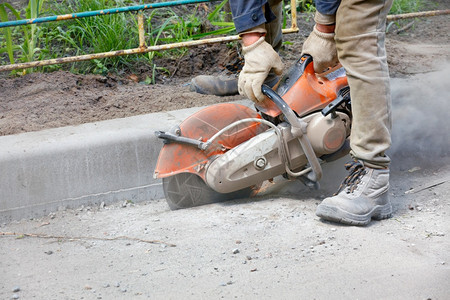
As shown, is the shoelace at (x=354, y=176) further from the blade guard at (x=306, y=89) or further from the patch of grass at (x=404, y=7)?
the patch of grass at (x=404, y=7)

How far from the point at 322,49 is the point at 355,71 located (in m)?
0.27

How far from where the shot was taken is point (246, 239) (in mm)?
2973

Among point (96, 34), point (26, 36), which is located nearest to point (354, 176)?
point (96, 34)

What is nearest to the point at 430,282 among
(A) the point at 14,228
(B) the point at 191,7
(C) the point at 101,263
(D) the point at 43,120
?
(C) the point at 101,263

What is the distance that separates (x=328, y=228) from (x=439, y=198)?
2.42 feet

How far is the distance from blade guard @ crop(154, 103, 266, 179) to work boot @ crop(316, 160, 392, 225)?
54cm

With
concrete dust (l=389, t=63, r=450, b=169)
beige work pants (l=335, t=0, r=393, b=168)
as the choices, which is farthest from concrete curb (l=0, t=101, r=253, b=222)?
concrete dust (l=389, t=63, r=450, b=169)

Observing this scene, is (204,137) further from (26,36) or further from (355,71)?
(26,36)

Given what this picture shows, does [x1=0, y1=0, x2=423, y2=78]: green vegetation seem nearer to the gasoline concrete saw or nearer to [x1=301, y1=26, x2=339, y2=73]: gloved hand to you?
the gasoline concrete saw

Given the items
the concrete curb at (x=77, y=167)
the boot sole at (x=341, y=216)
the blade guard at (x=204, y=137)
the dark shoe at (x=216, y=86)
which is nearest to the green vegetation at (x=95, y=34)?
the dark shoe at (x=216, y=86)

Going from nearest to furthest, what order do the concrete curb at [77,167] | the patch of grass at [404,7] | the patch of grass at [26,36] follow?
the concrete curb at [77,167], the patch of grass at [26,36], the patch of grass at [404,7]

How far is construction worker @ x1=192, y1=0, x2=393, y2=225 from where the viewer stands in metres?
3.00

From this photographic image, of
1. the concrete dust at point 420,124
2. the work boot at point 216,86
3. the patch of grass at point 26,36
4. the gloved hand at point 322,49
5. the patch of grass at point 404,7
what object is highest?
the gloved hand at point 322,49

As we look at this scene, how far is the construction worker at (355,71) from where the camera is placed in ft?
9.86
